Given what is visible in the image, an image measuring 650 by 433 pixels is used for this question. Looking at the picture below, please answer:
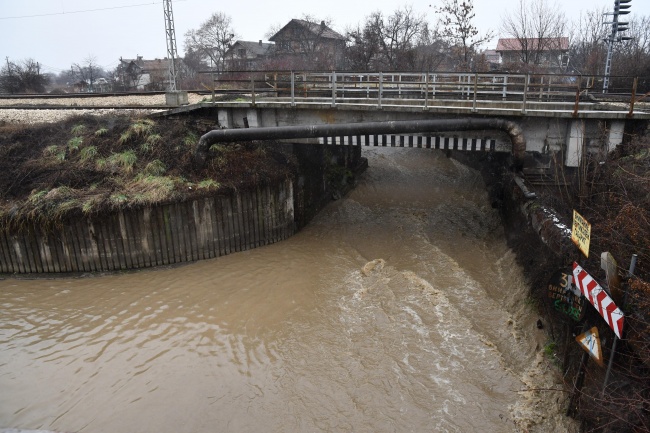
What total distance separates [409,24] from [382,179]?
2554 cm

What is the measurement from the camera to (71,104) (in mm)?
22016

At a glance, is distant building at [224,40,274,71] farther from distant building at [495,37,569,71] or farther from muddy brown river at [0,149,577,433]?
muddy brown river at [0,149,577,433]

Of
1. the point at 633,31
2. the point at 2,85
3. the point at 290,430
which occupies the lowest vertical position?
the point at 290,430

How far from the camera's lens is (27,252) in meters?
13.8

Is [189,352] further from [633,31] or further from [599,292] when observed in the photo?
[633,31]

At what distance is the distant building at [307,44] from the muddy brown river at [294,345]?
34192mm

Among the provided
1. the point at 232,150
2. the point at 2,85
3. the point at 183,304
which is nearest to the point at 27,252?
the point at 183,304

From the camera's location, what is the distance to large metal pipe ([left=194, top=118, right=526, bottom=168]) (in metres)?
13.6

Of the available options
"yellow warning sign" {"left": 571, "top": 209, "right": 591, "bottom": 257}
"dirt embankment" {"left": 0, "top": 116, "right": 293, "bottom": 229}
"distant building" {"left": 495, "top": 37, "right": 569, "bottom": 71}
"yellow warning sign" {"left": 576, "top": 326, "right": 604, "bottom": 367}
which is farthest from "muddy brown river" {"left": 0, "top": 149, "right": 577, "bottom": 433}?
"distant building" {"left": 495, "top": 37, "right": 569, "bottom": 71}

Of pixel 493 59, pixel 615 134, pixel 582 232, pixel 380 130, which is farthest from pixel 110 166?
pixel 493 59

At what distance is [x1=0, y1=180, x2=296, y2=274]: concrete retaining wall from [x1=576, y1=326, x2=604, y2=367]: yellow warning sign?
36.7 feet

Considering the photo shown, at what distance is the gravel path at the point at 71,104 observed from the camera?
750 inches

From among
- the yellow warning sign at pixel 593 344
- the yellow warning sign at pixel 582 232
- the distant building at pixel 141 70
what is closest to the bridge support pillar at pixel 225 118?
the yellow warning sign at pixel 582 232

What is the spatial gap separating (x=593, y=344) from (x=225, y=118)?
588 inches
